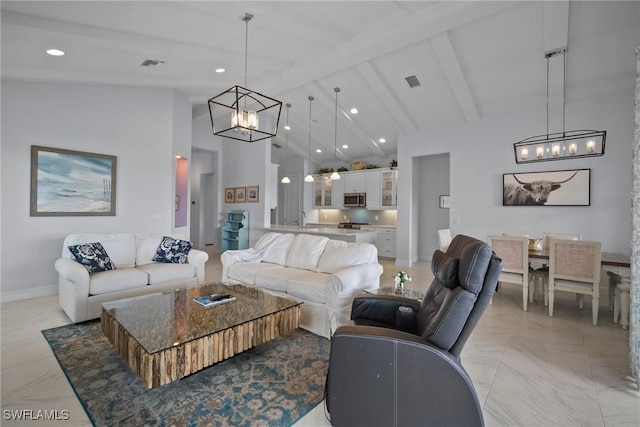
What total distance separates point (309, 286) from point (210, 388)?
1.27 m

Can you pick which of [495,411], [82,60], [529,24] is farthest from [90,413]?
[529,24]

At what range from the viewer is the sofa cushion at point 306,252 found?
3725 mm

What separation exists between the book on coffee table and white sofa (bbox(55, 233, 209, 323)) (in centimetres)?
130

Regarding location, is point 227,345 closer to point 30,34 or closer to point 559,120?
point 30,34

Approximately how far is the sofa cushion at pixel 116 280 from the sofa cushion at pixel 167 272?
0.09 metres

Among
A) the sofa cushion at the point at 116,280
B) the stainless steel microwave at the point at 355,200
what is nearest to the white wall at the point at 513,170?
the stainless steel microwave at the point at 355,200

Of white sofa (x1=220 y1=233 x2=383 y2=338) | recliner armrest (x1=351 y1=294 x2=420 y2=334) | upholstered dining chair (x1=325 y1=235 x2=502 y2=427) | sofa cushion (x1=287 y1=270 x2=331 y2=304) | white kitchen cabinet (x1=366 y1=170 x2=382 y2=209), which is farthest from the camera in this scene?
white kitchen cabinet (x1=366 y1=170 x2=382 y2=209)

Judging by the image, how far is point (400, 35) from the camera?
382 centimetres

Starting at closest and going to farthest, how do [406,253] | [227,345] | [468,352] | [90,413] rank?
[90,413] → [227,345] → [468,352] → [406,253]

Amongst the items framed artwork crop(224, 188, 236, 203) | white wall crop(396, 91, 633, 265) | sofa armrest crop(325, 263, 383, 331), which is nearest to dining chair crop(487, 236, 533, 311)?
white wall crop(396, 91, 633, 265)

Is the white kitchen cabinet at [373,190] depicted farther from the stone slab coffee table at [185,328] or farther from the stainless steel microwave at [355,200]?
the stone slab coffee table at [185,328]

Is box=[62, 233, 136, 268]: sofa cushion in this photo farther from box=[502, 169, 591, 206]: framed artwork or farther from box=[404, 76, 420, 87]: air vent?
box=[502, 169, 591, 206]: framed artwork

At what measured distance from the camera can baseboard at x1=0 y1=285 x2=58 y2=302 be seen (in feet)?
12.7

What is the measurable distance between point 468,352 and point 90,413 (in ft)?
9.44
